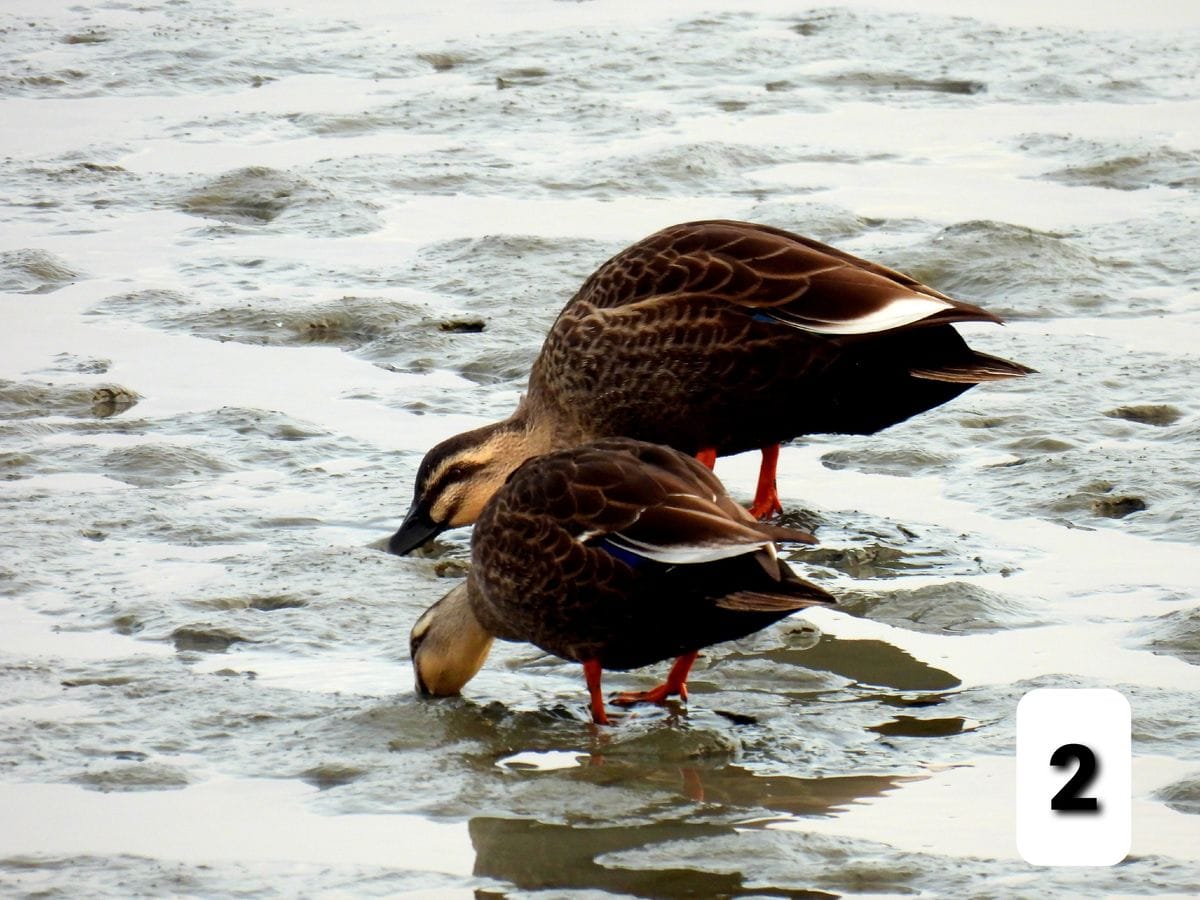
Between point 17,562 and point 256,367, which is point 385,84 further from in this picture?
point 17,562

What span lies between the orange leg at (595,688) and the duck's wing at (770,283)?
184 cm

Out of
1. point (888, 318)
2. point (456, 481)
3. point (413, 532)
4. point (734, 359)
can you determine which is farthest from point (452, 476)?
point (888, 318)

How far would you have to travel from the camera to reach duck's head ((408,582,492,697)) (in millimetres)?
5875

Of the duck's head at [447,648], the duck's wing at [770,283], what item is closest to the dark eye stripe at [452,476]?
the duck's wing at [770,283]

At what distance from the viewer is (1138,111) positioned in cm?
1252

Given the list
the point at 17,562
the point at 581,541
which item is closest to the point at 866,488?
the point at 581,541

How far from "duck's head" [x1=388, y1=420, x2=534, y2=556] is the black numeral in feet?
7.74

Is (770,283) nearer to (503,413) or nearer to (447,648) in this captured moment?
(503,413)

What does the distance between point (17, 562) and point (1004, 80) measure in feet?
26.7

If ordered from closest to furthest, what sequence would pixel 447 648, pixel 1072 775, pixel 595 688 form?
pixel 1072 775 → pixel 595 688 → pixel 447 648

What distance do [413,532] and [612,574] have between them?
1.41m

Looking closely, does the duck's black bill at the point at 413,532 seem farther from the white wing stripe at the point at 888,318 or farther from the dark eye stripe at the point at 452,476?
the white wing stripe at the point at 888,318

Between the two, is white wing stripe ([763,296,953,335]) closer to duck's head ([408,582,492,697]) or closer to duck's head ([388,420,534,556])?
duck's head ([388,420,534,556])

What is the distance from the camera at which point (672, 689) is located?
19.5 feet
